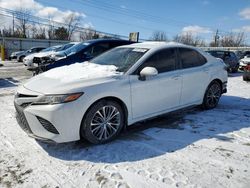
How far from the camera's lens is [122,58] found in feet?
14.8

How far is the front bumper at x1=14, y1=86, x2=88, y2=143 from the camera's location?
3.24m

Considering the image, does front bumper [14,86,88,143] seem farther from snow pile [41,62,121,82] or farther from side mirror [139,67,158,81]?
side mirror [139,67,158,81]

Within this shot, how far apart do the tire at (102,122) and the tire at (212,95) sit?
2578 mm

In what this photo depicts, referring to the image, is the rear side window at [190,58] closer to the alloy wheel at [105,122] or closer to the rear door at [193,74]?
the rear door at [193,74]

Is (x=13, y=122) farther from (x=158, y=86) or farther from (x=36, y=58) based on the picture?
(x=36, y=58)

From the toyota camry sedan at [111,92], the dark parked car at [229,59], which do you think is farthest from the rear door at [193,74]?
the dark parked car at [229,59]

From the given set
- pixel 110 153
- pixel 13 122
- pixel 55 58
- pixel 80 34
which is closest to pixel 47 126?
pixel 110 153

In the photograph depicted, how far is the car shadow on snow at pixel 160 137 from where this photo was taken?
11.3ft

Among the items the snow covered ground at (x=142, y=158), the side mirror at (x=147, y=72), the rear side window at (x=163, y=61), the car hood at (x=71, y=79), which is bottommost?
the snow covered ground at (x=142, y=158)

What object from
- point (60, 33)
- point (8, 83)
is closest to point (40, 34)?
point (60, 33)

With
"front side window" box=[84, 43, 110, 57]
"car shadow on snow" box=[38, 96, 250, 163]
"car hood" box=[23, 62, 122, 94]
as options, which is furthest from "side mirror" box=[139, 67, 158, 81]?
"front side window" box=[84, 43, 110, 57]

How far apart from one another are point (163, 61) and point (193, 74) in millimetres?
892

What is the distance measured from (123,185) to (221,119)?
321 centimetres

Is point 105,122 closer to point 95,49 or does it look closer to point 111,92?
point 111,92
